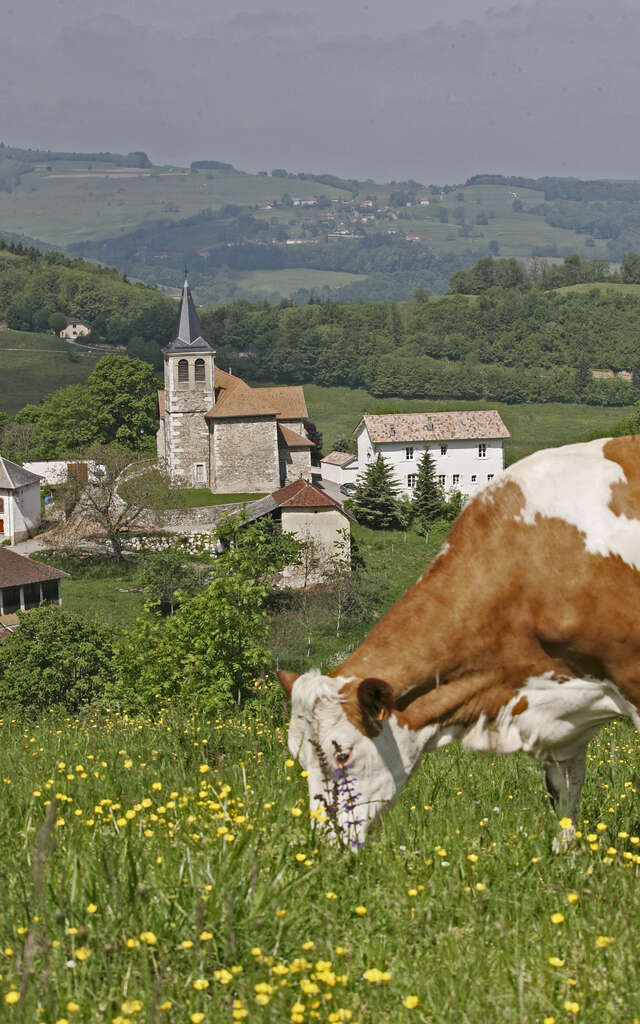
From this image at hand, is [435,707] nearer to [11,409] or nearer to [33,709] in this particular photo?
[33,709]

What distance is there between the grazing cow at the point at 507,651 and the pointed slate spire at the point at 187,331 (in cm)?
7009

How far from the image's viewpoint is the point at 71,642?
97.4 ft

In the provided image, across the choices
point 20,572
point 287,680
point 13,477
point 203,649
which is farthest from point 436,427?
point 287,680

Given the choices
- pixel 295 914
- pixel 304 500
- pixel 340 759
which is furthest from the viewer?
pixel 304 500

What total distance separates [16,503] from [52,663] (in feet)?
110

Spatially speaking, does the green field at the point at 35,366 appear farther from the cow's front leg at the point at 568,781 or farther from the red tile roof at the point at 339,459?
the cow's front leg at the point at 568,781

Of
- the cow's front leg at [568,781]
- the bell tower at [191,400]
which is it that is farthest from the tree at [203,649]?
the bell tower at [191,400]

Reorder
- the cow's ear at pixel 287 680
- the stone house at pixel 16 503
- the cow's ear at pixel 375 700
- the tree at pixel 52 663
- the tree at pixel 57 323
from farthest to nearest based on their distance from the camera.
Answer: the tree at pixel 57 323 → the stone house at pixel 16 503 → the tree at pixel 52 663 → the cow's ear at pixel 287 680 → the cow's ear at pixel 375 700

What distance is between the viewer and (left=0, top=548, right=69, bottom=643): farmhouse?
4497 centimetres

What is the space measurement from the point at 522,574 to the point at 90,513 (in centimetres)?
5527

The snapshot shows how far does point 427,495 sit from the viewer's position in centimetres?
6831

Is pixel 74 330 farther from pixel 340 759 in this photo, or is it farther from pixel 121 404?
pixel 340 759

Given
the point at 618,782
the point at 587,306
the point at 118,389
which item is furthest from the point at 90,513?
the point at 587,306

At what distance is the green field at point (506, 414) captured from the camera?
3979 inches
